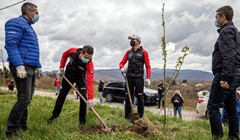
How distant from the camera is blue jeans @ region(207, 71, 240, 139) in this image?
4094 millimetres

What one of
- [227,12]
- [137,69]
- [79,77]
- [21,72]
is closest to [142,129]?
[79,77]

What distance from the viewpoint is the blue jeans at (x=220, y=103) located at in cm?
409

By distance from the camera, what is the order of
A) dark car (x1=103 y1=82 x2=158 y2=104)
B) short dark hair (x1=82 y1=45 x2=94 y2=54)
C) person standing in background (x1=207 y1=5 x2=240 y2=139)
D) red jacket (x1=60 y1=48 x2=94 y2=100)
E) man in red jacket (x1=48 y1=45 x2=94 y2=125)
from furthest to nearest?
1. dark car (x1=103 y1=82 x2=158 y2=104)
2. man in red jacket (x1=48 y1=45 x2=94 y2=125)
3. red jacket (x1=60 y1=48 x2=94 y2=100)
4. short dark hair (x1=82 y1=45 x2=94 y2=54)
5. person standing in background (x1=207 y1=5 x2=240 y2=139)

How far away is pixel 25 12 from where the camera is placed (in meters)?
4.28

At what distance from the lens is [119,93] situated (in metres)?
20.0

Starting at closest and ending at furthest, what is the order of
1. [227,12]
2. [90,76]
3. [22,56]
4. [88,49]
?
[22,56]
[227,12]
[88,49]
[90,76]

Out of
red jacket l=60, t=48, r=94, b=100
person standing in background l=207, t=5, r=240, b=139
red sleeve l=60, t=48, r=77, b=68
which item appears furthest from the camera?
red sleeve l=60, t=48, r=77, b=68

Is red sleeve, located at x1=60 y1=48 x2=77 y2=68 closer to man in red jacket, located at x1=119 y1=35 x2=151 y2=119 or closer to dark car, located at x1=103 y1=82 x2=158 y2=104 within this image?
man in red jacket, located at x1=119 y1=35 x2=151 y2=119

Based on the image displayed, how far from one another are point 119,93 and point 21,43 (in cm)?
1613

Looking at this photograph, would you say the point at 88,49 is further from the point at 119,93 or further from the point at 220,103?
the point at 119,93

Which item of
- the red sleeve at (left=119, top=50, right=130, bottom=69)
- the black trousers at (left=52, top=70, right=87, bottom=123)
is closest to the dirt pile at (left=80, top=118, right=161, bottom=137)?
the black trousers at (left=52, top=70, right=87, bottom=123)

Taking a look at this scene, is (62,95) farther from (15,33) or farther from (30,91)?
(15,33)

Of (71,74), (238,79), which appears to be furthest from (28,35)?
(238,79)

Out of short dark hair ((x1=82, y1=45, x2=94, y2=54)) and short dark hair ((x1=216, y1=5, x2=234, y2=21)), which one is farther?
short dark hair ((x1=82, y1=45, x2=94, y2=54))
